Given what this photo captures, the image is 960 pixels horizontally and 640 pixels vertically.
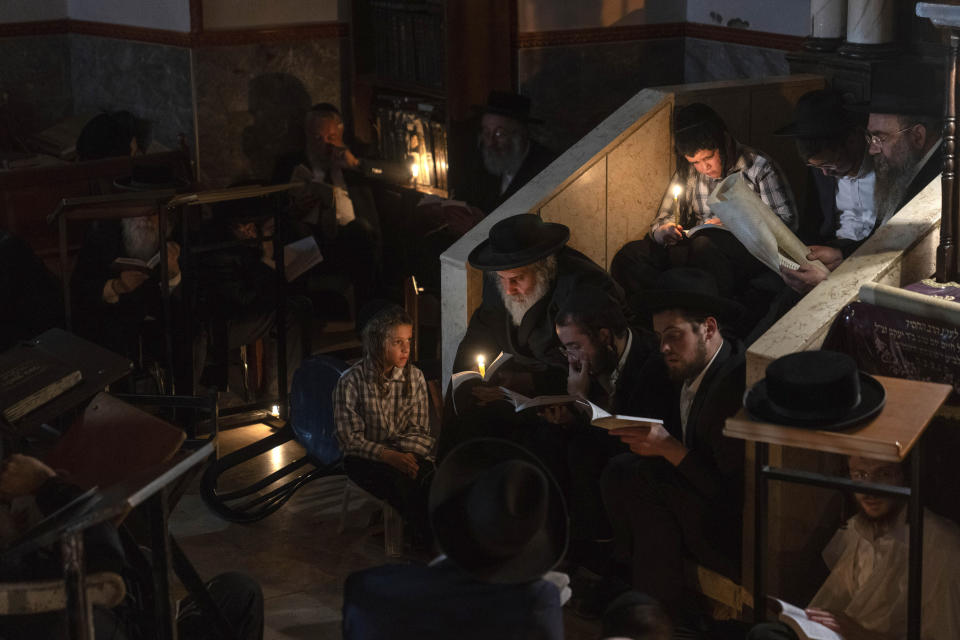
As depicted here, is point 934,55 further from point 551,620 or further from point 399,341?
point 551,620

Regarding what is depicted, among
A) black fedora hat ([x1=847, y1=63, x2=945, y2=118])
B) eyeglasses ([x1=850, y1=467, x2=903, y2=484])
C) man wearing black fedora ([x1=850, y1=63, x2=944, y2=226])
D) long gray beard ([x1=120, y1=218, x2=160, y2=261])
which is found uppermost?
black fedora hat ([x1=847, y1=63, x2=945, y2=118])

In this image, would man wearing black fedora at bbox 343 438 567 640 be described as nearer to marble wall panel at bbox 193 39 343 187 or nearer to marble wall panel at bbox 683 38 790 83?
marble wall panel at bbox 683 38 790 83

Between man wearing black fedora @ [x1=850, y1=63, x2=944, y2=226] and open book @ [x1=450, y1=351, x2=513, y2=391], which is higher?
man wearing black fedora @ [x1=850, y1=63, x2=944, y2=226]

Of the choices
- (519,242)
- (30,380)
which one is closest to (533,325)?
(519,242)

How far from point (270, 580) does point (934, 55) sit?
12.6 feet

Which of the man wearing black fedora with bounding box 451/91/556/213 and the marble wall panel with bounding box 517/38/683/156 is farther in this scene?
the marble wall panel with bounding box 517/38/683/156

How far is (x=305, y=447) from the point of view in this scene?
5.76 m

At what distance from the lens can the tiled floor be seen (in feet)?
16.5

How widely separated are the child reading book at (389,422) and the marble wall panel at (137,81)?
3.59 metres

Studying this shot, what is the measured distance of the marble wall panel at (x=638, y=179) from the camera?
6.29 meters

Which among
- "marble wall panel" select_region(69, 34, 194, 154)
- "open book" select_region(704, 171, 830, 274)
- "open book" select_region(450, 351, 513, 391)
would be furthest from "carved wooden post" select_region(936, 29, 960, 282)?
"marble wall panel" select_region(69, 34, 194, 154)

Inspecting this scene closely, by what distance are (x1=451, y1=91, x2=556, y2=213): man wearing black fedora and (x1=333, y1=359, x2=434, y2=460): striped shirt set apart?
1.89 meters

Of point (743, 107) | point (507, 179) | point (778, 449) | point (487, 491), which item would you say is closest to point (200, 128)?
point (507, 179)

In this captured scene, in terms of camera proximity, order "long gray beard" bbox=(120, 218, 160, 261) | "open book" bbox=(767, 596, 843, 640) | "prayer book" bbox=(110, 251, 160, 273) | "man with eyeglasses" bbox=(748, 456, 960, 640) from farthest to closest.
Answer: "long gray beard" bbox=(120, 218, 160, 261) → "prayer book" bbox=(110, 251, 160, 273) → "man with eyeglasses" bbox=(748, 456, 960, 640) → "open book" bbox=(767, 596, 843, 640)
